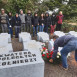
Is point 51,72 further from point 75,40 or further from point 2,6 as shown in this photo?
point 2,6

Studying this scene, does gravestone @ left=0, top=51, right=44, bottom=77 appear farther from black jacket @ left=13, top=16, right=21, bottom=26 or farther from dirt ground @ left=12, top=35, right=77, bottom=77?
black jacket @ left=13, top=16, right=21, bottom=26

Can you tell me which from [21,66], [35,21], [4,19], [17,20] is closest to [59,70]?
[21,66]

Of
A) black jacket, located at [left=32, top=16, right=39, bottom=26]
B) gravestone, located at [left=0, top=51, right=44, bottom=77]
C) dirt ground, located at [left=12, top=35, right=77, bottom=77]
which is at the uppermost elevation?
black jacket, located at [left=32, top=16, right=39, bottom=26]

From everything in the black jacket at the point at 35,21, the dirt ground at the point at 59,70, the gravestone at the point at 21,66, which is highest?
the black jacket at the point at 35,21

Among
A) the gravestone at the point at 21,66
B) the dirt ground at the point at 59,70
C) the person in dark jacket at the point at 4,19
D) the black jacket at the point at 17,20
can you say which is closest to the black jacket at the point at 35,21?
the black jacket at the point at 17,20

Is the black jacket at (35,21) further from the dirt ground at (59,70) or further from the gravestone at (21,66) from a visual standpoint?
the gravestone at (21,66)

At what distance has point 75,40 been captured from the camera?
9.59ft

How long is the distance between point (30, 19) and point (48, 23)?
1273mm

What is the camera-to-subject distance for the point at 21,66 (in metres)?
2.70

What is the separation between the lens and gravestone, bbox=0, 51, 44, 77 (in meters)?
2.65

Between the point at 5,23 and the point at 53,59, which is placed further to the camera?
the point at 5,23

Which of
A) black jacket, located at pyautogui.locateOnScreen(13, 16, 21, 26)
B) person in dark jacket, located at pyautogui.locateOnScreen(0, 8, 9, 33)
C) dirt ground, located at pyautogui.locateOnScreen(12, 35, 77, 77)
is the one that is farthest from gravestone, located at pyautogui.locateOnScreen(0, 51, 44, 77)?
person in dark jacket, located at pyautogui.locateOnScreen(0, 8, 9, 33)

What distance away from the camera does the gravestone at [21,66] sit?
265 centimetres

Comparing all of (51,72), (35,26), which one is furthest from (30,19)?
(51,72)
